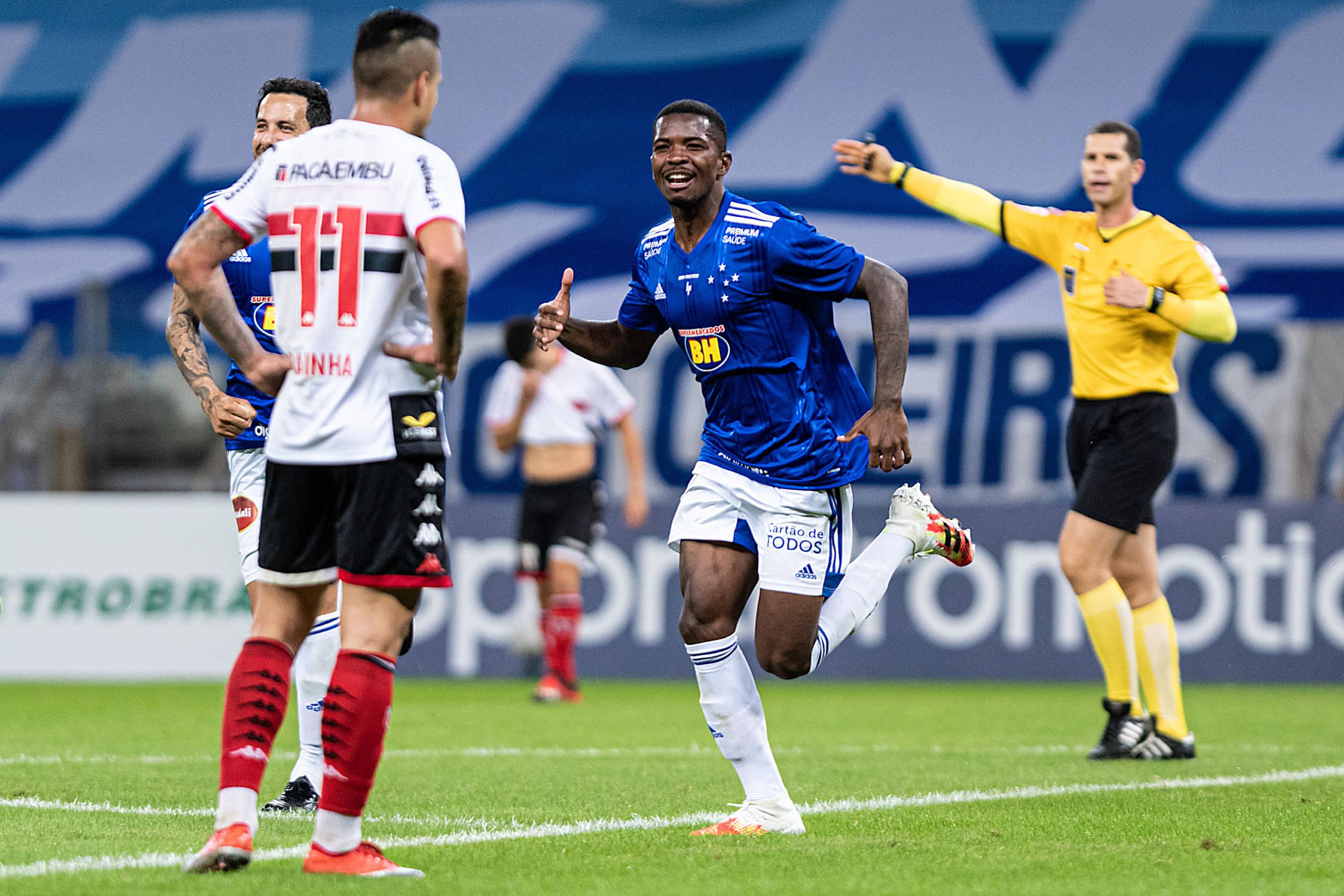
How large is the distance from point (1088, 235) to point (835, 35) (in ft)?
31.0

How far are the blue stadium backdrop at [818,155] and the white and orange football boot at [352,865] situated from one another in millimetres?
8816

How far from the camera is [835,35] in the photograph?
635 inches

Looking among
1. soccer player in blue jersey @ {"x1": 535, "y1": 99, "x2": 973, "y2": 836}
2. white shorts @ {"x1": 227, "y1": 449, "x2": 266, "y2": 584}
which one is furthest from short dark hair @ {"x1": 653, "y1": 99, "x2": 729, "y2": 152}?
white shorts @ {"x1": 227, "y1": 449, "x2": 266, "y2": 584}

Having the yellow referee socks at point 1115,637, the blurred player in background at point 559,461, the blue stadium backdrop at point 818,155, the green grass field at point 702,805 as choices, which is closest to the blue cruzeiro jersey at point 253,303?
the green grass field at point 702,805

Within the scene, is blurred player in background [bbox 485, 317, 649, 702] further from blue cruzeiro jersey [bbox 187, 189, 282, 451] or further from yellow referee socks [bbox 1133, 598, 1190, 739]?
blue cruzeiro jersey [bbox 187, 189, 282, 451]

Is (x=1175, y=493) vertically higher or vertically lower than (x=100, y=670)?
higher

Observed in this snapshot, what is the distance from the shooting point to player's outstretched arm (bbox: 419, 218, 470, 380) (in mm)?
3803

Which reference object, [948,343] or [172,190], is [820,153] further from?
[172,190]

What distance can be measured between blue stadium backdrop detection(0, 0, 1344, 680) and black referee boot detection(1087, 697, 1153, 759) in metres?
5.64

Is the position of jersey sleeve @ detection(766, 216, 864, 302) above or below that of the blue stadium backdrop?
below

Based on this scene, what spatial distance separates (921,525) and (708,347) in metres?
1.12

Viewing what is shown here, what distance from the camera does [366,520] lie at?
3891 mm

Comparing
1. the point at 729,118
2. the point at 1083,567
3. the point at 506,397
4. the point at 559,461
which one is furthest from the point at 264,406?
the point at 729,118

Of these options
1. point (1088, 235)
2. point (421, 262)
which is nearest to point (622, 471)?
point (1088, 235)
